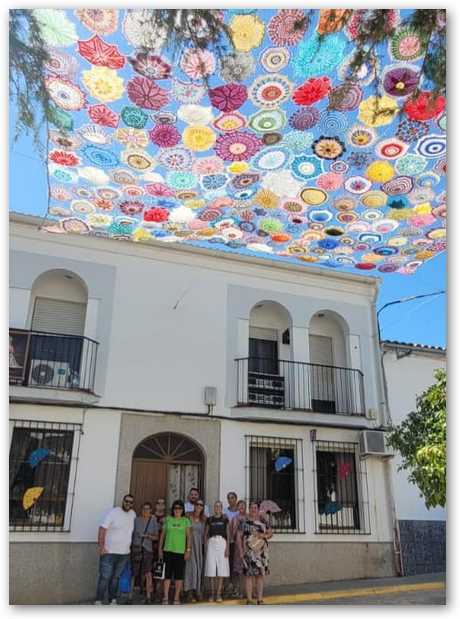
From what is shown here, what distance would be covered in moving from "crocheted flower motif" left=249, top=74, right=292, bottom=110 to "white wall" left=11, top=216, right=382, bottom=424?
2908mm


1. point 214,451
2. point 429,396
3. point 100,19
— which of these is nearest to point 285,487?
point 214,451

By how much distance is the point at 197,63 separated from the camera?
8.67ft

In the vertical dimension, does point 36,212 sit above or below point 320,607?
above

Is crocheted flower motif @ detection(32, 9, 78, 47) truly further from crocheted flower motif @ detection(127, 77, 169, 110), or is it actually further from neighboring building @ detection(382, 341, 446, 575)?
neighboring building @ detection(382, 341, 446, 575)

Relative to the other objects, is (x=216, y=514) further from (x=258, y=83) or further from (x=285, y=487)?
(x=258, y=83)

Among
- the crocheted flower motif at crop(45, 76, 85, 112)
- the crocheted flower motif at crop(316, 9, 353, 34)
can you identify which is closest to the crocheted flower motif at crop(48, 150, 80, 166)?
the crocheted flower motif at crop(45, 76, 85, 112)

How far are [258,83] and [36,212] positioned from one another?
192cm

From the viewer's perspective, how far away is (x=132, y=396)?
5.46 m

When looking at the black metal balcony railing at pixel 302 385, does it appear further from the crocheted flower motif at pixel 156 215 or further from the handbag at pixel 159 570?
the crocheted flower motif at pixel 156 215

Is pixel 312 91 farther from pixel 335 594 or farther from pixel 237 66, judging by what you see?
pixel 335 594

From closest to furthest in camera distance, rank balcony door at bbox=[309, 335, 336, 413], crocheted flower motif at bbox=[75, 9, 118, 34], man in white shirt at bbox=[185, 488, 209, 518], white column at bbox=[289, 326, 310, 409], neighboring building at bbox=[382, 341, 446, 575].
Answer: crocheted flower motif at bbox=[75, 9, 118, 34] < man in white shirt at bbox=[185, 488, 209, 518] < neighboring building at bbox=[382, 341, 446, 575] < white column at bbox=[289, 326, 310, 409] < balcony door at bbox=[309, 335, 336, 413]

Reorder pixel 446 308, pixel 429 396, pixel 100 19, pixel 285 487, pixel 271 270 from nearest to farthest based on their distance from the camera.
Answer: pixel 100 19 → pixel 446 308 → pixel 429 396 → pixel 285 487 → pixel 271 270

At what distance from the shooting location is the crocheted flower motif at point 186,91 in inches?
107

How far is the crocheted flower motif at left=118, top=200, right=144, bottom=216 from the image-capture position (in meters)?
3.59
